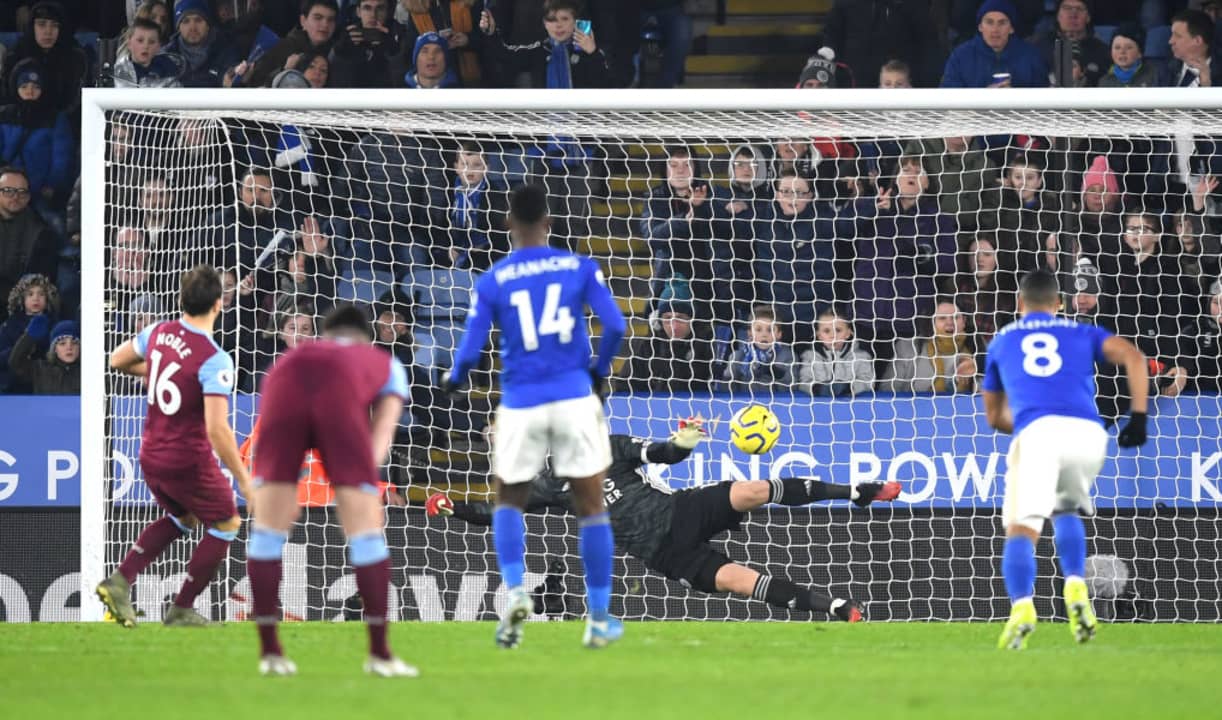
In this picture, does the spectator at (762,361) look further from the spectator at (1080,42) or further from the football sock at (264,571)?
the football sock at (264,571)

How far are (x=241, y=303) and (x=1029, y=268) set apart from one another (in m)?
5.62

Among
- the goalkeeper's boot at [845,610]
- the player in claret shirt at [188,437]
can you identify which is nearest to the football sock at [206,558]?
the player in claret shirt at [188,437]

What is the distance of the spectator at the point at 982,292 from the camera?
41.2ft

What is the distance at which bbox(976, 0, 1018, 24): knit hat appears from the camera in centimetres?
1414

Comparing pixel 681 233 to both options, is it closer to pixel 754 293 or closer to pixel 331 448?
pixel 754 293

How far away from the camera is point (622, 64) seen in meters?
15.0

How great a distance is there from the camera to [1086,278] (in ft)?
40.7

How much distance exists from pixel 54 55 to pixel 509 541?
29.0ft

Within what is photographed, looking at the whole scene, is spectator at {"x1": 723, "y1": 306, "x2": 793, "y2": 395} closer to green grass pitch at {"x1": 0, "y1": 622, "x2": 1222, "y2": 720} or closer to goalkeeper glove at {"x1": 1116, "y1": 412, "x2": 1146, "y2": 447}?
green grass pitch at {"x1": 0, "y1": 622, "x2": 1222, "y2": 720}

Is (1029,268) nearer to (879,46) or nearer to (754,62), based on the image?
(879,46)

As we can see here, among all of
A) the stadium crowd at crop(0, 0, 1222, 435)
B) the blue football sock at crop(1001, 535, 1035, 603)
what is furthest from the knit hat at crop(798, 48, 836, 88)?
the blue football sock at crop(1001, 535, 1035, 603)

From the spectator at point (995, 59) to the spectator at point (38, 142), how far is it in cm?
698

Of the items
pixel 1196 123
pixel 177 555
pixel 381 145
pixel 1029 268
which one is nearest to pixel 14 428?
pixel 177 555

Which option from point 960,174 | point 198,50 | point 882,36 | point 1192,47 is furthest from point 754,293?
point 198,50
